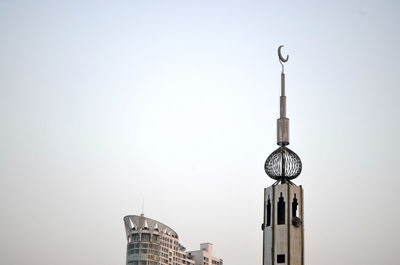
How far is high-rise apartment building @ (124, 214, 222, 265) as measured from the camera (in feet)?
438

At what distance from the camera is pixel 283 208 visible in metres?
52.4

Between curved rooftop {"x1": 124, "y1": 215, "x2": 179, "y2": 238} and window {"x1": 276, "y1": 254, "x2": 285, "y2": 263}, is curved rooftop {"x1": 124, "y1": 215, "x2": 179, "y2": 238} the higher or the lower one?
the higher one

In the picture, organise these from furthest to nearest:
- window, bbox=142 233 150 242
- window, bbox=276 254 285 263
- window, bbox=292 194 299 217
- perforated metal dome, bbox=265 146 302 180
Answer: window, bbox=142 233 150 242 < perforated metal dome, bbox=265 146 302 180 < window, bbox=292 194 299 217 < window, bbox=276 254 285 263

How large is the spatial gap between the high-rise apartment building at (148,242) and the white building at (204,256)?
45.7 feet

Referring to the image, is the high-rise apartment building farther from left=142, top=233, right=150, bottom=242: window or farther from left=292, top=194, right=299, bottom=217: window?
left=292, top=194, right=299, bottom=217: window

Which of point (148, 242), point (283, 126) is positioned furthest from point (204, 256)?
point (283, 126)

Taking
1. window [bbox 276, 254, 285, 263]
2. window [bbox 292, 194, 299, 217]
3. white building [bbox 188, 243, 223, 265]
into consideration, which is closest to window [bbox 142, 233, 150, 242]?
white building [bbox 188, 243, 223, 265]

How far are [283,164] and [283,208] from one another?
423 cm

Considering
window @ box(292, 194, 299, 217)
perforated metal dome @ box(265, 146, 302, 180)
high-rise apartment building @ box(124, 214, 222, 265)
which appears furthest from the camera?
high-rise apartment building @ box(124, 214, 222, 265)

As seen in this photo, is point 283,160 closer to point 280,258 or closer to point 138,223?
point 280,258

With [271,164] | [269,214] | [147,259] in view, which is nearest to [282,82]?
[271,164]

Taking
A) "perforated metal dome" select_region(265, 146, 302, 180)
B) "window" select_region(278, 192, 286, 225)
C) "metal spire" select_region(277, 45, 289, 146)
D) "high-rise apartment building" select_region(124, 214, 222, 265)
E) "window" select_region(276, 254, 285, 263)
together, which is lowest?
"window" select_region(276, 254, 285, 263)

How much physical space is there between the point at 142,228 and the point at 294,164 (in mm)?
87329

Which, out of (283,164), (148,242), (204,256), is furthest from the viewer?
(204,256)
